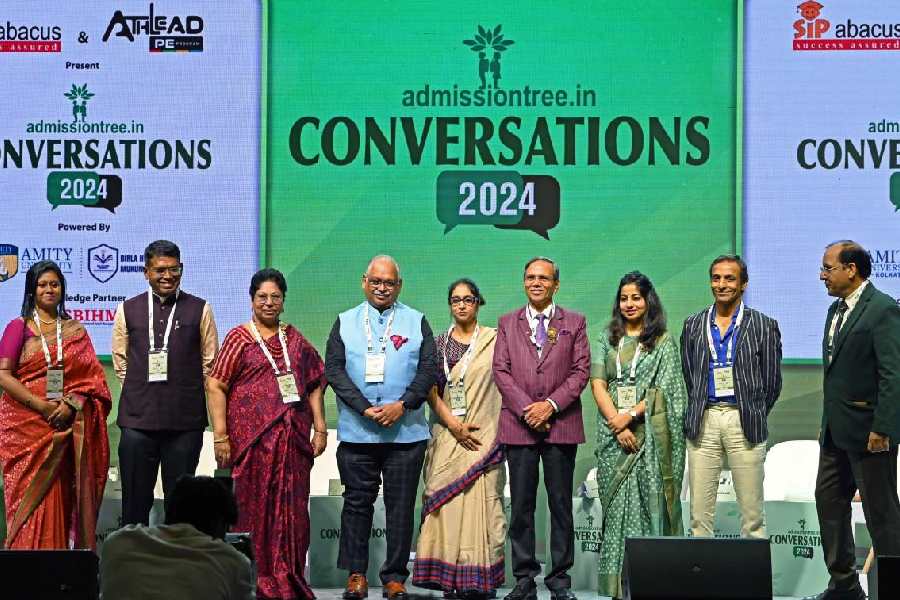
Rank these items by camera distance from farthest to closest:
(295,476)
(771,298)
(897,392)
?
(771,298) < (295,476) < (897,392)

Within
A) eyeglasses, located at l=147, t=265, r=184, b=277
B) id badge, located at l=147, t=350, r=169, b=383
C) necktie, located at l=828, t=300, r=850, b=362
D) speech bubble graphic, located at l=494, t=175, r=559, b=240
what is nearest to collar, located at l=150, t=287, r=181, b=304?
eyeglasses, located at l=147, t=265, r=184, b=277

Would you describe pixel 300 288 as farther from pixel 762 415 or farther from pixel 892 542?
pixel 892 542

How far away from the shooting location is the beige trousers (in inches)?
217

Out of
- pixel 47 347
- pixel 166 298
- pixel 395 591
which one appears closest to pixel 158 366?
pixel 166 298

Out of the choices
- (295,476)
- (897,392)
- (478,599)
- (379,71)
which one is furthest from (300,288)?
(897,392)

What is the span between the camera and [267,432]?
223 inches

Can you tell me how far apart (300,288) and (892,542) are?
3.45 metres

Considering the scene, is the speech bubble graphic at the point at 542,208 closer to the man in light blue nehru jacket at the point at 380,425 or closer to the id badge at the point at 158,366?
the man in light blue nehru jacket at the point at 380,425

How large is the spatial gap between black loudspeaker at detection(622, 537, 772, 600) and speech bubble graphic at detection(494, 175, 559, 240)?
3536 millimetres

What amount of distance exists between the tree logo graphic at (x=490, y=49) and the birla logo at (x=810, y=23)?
156 cm

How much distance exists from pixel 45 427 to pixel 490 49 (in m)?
3.13

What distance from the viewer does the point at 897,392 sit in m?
5.26

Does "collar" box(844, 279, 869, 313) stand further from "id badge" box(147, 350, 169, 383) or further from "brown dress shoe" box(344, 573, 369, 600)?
"id badge" box(147, 350, 169, 383)

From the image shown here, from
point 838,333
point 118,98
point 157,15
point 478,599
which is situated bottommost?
point 478,599
